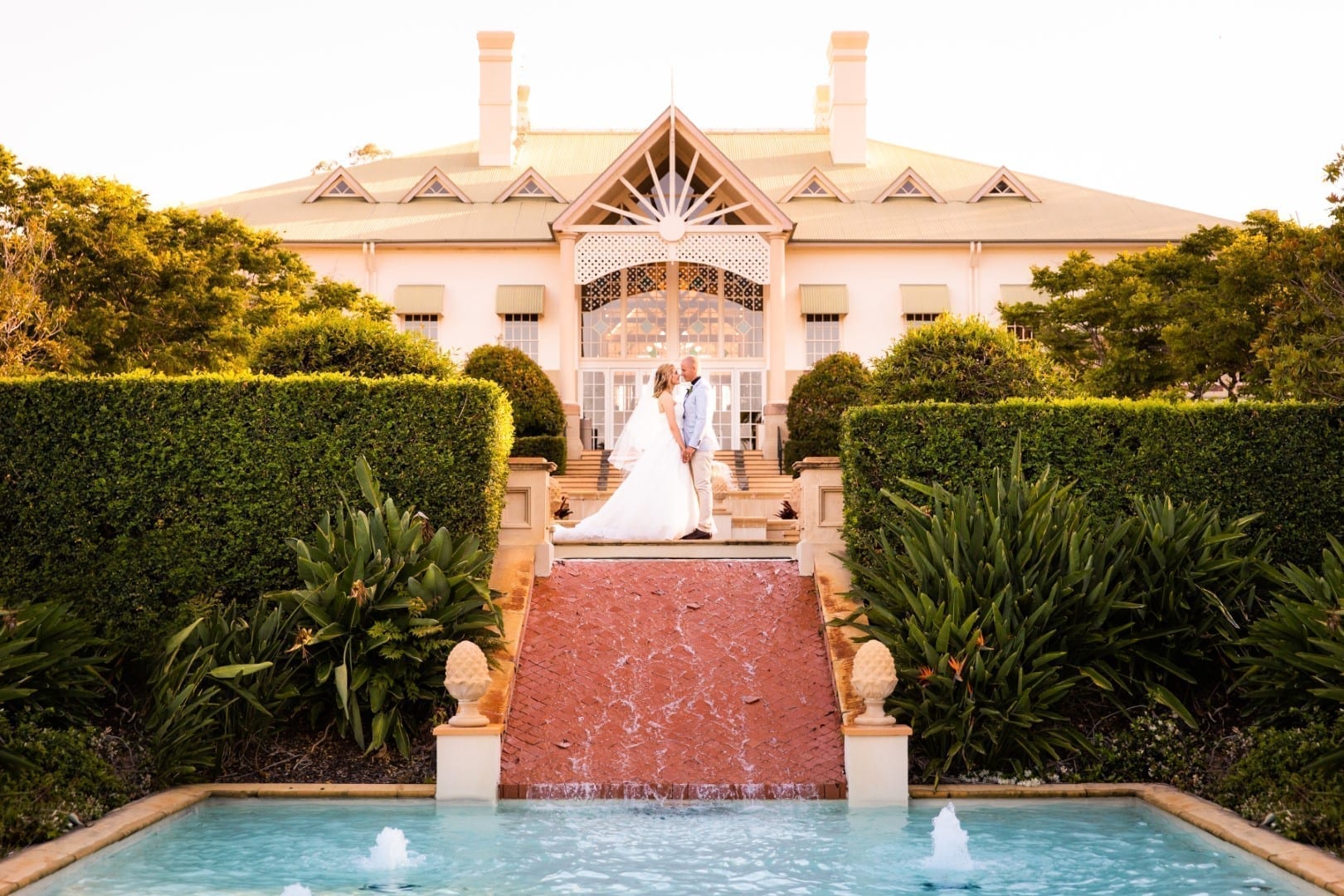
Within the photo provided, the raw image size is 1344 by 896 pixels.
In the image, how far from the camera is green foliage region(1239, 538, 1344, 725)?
8.57 metres

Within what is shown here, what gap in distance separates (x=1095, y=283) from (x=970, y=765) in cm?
2076

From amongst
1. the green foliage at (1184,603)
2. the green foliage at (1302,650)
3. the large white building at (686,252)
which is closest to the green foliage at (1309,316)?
the green foliage at (1184,603)

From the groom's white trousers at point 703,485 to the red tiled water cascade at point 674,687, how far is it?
2.40m

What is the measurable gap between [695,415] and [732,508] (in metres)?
9.10

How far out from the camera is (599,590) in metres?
12.1

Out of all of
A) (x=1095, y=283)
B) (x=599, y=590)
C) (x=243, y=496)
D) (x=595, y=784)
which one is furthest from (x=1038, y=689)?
(x=1095, y=283)

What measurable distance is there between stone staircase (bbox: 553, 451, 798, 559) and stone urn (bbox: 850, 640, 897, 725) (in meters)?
4.37

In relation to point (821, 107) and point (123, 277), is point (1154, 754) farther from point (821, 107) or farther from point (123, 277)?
point (821, 107)

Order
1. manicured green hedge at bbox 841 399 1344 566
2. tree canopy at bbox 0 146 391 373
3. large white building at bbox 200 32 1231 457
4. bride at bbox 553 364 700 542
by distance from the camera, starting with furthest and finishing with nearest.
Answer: large white building at bbox 200 32 1231 457
tree canopy at bbox 0 146 391 373
bride at bbox 553 364 700 542
manicured green hedge at bbox 841 399 1344 566

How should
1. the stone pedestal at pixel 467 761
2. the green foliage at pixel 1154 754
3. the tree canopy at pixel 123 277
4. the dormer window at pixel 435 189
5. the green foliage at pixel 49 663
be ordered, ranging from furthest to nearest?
the dormer window at pixel 435 189, the tree canopy at pixel 123 277, the green foliage at pixel 1154 754, the stone pedestal at pixel 467 761, the green foliage at pixel 49 663

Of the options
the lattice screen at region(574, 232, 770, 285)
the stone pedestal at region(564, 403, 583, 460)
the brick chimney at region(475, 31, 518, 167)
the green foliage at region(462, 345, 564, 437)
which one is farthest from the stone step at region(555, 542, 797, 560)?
the brick chimney at region(475, 31, 518, 167)

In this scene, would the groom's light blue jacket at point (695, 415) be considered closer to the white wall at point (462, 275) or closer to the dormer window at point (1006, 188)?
the white wall at point (462, 275)

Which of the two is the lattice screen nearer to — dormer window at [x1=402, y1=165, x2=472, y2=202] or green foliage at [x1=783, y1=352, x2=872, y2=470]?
green foliage at [x1=783, y1=352, x2=872, y2=470]

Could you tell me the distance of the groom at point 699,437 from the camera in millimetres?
14773
